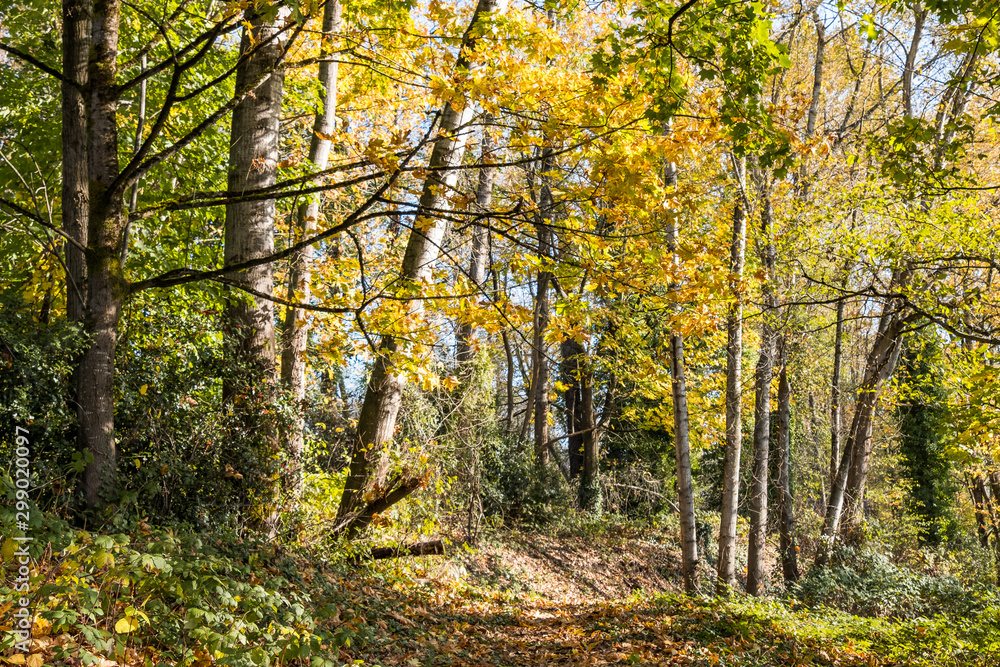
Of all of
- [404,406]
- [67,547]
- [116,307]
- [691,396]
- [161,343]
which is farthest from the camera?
[691,396]

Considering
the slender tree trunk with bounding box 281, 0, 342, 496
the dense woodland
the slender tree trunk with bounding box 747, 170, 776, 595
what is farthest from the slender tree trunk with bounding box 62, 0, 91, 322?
the slender tree trunk with bounding box 747, 170, 776, 595

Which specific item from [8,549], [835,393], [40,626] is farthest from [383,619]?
[835,393]

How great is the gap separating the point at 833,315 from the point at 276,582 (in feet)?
62.1

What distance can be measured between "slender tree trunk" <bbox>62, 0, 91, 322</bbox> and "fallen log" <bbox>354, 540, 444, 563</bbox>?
445 centimetres

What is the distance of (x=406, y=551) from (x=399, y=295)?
13.1 feet

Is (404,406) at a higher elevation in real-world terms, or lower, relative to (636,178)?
lower

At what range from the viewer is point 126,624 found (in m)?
3.12

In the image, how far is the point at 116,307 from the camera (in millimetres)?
4422

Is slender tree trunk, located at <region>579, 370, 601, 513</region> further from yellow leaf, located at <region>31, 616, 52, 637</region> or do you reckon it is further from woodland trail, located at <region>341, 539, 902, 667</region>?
yellow leaf, located at <region>31, 616, 52, 637</region>

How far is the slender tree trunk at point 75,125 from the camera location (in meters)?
4.22

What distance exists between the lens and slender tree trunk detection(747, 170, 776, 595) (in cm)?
1093

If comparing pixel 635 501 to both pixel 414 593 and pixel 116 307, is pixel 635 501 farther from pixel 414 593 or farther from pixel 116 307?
pixel 116 307

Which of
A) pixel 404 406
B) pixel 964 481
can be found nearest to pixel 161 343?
pixel 404 406

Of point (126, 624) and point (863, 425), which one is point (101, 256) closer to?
point (126, 624)
